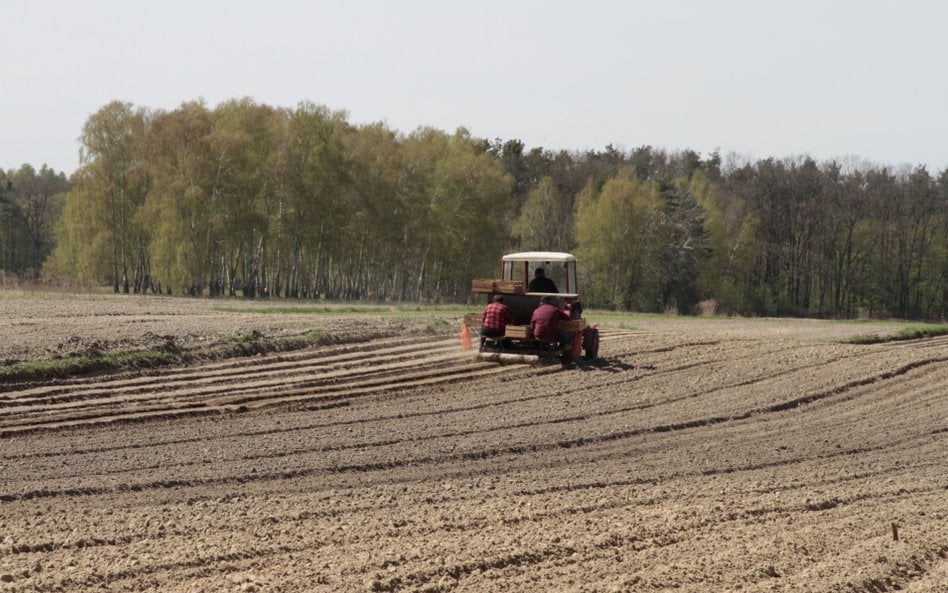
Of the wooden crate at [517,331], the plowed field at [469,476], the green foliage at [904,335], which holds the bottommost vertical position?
the plowed field at [469,476]

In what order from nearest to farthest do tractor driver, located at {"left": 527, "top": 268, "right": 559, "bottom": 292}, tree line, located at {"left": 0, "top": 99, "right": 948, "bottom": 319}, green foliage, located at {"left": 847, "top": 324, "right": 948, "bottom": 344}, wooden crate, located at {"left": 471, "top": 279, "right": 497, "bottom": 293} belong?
Answer: wooden crate, located at {"left": 471, "top": 279, "right": 497, "bottom": 293} → tractor driver, located at {"left": 527, "top": 268, "right": 559, "bottom": 292} → green foliage, located at {"left": 847, "top": 324, "right": 948, "bottom": 344} → tree line, located at {"left": 0, "top": 99, "right": 948, "bottom": 319}

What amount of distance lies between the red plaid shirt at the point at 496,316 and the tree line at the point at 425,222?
34779mm

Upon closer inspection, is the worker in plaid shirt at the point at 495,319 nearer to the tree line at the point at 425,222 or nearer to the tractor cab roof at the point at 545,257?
the tractor cab roof at the point at 545,257

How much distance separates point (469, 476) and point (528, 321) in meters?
11.3

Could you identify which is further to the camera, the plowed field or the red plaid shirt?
the red plaid shirt

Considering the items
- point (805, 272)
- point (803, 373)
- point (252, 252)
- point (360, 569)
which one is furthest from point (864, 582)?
point (805, 272)

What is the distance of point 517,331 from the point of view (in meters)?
22.4

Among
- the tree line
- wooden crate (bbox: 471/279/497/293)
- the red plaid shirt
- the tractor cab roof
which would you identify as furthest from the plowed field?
the tree line

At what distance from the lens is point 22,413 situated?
15477 millimetres

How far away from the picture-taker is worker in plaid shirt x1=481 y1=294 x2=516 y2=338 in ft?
74.5

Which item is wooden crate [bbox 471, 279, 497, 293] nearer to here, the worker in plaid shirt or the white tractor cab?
the white tractor cab

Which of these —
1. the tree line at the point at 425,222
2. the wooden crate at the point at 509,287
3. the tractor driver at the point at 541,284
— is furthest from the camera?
the tree line at the point at 425,222

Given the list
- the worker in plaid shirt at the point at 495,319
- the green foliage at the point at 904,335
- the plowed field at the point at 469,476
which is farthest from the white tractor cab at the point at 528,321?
the green foliage at the point at 904,335

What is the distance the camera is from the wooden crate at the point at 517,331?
22297 mm
